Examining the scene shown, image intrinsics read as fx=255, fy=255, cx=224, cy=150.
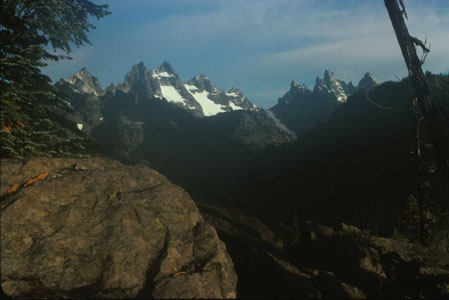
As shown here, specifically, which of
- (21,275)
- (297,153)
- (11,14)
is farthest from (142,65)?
(21,275)

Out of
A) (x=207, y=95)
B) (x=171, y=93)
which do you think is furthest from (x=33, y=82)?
(x=207, y=95)

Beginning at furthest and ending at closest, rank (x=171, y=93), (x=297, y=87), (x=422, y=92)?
(x=171, y=93) → (x=297, y=87) → (x=422, y=92)

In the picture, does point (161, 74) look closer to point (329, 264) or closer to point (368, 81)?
point (368, 81)

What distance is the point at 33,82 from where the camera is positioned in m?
9.88

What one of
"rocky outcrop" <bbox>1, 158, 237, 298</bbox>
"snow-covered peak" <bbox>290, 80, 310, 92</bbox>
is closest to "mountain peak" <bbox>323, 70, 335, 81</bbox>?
"snow-covered peak" <bbox>290, 80, 310, 92</bbox>

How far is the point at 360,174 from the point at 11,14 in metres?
31.5

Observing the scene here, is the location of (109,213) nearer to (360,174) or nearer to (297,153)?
(360,174)

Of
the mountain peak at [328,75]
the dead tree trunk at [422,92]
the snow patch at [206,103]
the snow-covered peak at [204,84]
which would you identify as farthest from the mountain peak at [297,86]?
the dead tree trunk at [422,92]

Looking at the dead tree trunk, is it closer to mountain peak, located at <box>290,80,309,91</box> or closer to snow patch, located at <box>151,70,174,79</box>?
mountain peak, located at <box>290,80,309,91</box>

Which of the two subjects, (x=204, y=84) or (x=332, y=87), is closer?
(x=332, y=87)

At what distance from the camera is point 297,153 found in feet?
143

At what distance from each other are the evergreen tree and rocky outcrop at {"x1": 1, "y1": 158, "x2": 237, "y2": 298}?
216cm

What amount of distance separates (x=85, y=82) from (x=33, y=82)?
12735cm

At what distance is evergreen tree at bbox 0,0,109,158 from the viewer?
760 cm
